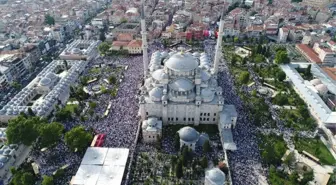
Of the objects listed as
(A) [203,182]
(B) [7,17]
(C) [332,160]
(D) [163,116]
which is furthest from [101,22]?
(C) [332,160]

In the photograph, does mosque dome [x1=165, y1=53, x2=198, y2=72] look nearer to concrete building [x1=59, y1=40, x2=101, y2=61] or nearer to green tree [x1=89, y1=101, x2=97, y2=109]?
green tree [x1=89, y1=101, x2=97, y2=109]

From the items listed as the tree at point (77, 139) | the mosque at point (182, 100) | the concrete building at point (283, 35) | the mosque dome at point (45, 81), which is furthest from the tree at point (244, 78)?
the mosque dome at point (45, 81)

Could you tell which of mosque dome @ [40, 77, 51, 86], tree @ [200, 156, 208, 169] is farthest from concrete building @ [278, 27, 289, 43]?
mosque dome @ [40, 77, 51, 86]

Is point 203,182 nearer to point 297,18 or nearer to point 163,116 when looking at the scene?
point 163,116

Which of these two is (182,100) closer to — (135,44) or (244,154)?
(244,154)

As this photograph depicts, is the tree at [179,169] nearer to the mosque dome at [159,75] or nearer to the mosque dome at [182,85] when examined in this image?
the mosque dome at [182,85]

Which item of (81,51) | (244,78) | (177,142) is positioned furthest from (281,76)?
(81,51)
